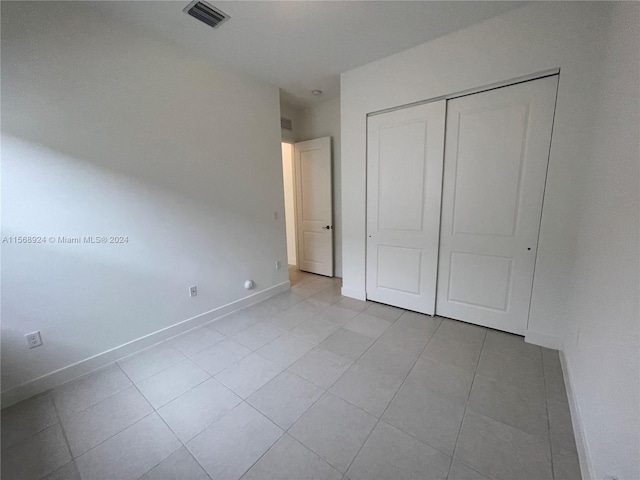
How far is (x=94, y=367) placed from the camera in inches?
77.0

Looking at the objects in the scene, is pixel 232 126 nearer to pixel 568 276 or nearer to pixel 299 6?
pixel 299 6

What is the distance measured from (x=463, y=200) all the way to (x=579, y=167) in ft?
2.60

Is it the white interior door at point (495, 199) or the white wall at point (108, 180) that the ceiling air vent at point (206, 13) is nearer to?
the white wall at point (108, 180)

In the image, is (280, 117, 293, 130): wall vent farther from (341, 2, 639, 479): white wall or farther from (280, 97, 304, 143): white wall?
(341, 2, 639, 479): white wall

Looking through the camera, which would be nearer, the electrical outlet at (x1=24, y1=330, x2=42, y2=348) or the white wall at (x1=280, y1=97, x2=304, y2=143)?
the electrical outlet at (x1=24, y1=330, x2=42, y2=348)

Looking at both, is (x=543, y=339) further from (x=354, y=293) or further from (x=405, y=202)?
(x=354, y=293)

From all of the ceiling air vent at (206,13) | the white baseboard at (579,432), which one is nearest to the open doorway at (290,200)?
the ceiling air vent at (206,13)

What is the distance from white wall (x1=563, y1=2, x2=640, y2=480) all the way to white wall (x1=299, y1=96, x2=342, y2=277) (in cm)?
271

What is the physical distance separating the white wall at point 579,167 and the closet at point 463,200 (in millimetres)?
108

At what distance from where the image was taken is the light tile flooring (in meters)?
1.23

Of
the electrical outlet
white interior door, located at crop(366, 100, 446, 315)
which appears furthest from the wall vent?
the electrical outlet

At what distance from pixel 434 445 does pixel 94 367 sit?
8.34 ft


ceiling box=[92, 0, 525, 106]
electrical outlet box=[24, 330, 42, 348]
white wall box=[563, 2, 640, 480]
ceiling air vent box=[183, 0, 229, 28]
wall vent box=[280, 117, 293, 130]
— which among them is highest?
ceiling box=[92, 0, 525, 106]

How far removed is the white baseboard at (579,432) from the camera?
1120mm
